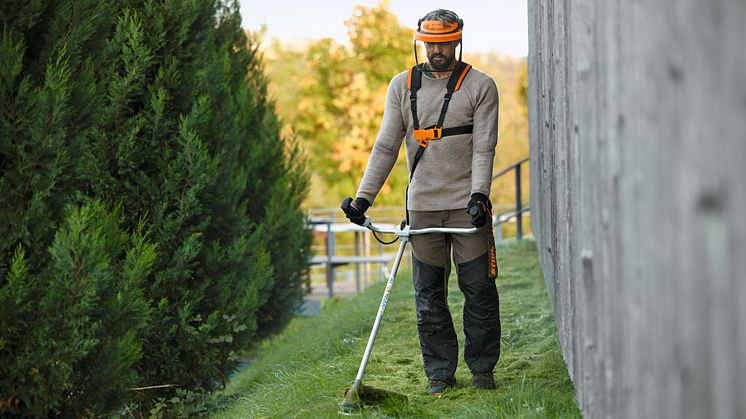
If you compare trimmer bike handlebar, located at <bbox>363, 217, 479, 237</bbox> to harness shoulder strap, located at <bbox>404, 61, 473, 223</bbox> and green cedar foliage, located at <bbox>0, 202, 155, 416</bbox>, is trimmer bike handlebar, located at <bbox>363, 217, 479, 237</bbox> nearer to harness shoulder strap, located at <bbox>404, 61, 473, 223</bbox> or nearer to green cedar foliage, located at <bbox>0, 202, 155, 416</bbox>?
harness shoulder strap, located at <bbox>404, 61, 473, 223</bbox>

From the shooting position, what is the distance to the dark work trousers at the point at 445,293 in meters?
5.21

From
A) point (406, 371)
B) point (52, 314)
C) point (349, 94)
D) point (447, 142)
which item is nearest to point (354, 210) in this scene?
point (447, 142)

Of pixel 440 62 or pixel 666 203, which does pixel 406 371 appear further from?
pixel 666 203

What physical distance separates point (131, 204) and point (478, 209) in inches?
139

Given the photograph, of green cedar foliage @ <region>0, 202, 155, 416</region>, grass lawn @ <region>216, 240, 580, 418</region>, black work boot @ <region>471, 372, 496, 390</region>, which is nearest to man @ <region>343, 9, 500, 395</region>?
black work boot @ <region>471, 372, 496, 390</region>

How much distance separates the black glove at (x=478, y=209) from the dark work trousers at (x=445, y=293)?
0.57ft

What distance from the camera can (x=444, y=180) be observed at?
5.22 meters

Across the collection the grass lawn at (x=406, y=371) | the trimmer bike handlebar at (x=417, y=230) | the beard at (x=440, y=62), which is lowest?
the grass lawn at (x=406, y=371)

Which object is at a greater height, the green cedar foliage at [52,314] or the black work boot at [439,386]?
the green cedar foliage at [52,314]

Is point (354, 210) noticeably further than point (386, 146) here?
No

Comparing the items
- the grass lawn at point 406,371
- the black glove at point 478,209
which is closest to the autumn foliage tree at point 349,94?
the grass lawn at point 406,371

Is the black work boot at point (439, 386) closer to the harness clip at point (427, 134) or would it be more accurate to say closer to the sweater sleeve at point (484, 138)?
the sweater sleeve at point (484, 138)

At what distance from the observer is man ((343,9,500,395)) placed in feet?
16.7

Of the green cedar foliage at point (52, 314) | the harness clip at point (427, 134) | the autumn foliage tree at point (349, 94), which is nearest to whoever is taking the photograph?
the green cedar foliage at point (52, 314)
